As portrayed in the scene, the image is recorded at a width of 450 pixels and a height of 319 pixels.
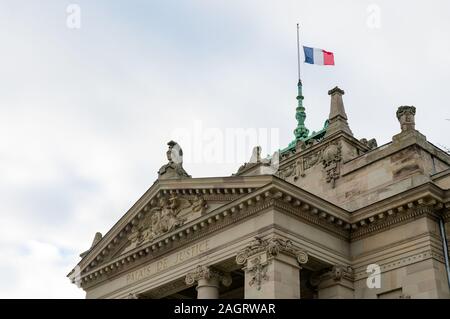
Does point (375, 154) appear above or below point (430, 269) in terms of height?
above

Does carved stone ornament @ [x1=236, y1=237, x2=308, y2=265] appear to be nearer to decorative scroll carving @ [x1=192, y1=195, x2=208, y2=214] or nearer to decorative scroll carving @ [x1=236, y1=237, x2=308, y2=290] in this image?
decorative scroll carving @ [x1=236, y1=237, x2=308, y2=290]

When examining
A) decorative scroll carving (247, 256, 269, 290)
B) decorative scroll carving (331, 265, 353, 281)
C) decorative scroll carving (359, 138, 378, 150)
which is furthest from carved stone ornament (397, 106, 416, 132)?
decorative scroll carving (247, 256, 269, 290)

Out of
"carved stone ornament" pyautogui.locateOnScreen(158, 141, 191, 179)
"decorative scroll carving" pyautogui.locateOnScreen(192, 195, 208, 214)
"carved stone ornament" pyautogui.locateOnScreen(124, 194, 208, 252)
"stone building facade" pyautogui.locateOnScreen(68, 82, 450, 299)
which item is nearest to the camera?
"stone building facade" pyautogui.locateOnScreen(68, 82, 450, 299)

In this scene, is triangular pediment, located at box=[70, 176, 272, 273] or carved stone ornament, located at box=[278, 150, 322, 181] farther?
carved stone ornament, located at box=[278, 150, 322, 181]

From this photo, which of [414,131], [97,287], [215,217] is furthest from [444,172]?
[97,287]

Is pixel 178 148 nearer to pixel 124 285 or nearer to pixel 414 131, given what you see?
pixel 124 285

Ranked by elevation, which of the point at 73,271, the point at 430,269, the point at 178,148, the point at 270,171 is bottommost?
the point at 430,269

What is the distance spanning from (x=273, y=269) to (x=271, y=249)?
0.79 metres

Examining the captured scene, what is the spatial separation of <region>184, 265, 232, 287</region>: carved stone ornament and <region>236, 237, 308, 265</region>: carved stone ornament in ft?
6.39

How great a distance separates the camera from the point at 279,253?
26.8 metres

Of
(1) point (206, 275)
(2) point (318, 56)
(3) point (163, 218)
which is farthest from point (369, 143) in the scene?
(1) point (206, 275)

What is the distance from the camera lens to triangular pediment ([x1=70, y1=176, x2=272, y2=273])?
1175 inches

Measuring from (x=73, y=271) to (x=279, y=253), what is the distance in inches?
608

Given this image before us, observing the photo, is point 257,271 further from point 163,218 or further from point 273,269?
point 163,218
